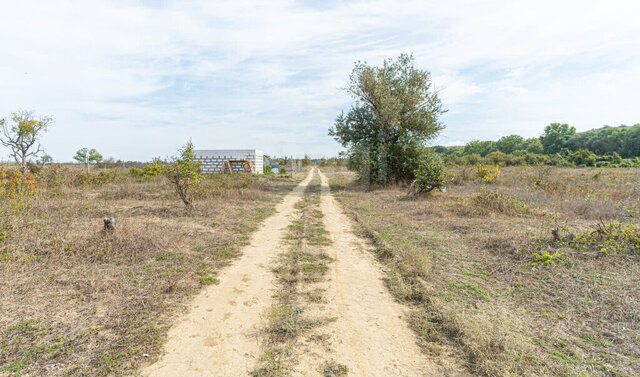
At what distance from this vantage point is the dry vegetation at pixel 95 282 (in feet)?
9.55

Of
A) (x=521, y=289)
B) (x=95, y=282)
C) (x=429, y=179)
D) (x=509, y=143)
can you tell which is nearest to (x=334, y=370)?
(x=521, y=289)

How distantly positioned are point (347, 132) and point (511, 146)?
53.2 m

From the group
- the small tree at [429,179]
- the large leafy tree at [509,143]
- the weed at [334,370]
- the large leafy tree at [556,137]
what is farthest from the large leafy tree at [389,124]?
the large leafy tree at [509,143]

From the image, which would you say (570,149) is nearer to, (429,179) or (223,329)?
(429,179)

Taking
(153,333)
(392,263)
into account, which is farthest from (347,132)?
(153,333)

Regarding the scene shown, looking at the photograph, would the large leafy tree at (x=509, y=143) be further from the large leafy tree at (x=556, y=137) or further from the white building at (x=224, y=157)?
the white building at (x=224, y=157)

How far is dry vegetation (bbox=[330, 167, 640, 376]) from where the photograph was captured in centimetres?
293

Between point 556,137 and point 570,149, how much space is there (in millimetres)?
7064

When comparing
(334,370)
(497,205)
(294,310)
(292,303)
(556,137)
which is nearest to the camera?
(334,370)

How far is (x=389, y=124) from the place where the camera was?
1855cm

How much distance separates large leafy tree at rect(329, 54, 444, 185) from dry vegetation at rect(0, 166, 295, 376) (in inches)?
467

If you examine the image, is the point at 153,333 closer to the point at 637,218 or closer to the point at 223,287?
the point at 223,287

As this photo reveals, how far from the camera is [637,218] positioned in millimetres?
8086

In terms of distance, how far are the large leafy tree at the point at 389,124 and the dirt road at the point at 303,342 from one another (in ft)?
44.9
